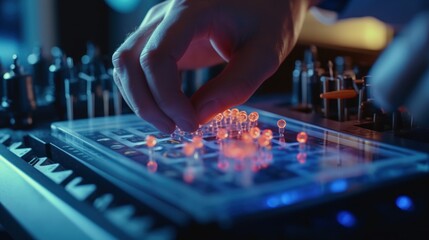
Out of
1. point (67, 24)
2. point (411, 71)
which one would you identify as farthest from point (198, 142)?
point (67, 24)

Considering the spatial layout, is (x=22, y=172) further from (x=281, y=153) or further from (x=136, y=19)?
(x=136, y=19)

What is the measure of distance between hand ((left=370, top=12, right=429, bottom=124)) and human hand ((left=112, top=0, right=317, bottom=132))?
1.16ft

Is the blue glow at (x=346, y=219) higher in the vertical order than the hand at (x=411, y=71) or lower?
lower

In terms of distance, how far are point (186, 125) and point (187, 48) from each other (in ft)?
0.53

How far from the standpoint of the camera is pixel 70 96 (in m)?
1.35

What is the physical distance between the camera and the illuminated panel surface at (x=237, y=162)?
643 mm

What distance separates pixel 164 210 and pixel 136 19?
2.33 meters

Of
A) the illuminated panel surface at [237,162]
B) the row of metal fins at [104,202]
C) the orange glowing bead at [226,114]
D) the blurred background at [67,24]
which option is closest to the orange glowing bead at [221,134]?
the illuminated panel surface at [237,162]

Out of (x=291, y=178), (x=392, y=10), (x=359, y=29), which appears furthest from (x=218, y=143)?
(x=359, y=29)

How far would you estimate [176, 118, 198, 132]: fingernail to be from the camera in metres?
0.95

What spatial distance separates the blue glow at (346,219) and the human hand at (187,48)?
1.18 feet

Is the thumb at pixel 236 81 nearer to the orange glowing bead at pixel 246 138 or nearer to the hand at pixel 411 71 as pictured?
the orange glowing bead at pixel 246 138

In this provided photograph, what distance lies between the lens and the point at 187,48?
1021 millimetres

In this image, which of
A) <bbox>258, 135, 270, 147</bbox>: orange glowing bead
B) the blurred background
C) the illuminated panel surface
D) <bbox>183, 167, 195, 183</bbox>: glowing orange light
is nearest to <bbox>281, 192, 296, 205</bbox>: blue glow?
the illuminated panel surface
